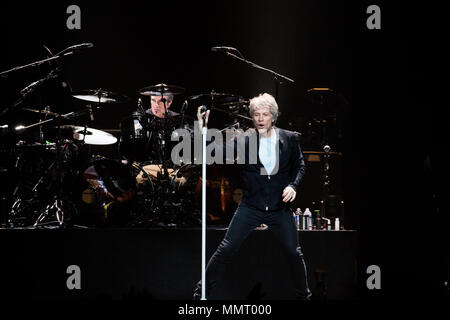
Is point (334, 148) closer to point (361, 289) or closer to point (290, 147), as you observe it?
point (361, 289)

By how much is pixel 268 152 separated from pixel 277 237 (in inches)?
32.2

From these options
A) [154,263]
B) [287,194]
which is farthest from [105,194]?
[287,194]

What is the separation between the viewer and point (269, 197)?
439 cm

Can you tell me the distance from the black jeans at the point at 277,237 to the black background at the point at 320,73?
1.57 m

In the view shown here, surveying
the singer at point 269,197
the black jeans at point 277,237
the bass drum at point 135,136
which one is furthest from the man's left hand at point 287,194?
the bass drum at point 135,136

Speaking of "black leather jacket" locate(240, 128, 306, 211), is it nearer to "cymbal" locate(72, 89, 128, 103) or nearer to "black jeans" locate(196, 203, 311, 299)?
"black jeans" locate(196, 203, 311, 299)

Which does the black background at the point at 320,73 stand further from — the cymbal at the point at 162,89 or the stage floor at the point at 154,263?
the cymbal at the point at 162,89

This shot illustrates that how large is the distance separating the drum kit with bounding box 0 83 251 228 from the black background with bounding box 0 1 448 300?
2.49 ft

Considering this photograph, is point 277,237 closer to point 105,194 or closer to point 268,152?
point 268,152

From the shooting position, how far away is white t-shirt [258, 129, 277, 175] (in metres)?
4.54

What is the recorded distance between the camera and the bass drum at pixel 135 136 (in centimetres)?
628

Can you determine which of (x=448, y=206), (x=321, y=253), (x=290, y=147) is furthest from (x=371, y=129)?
(x=290, y=147)

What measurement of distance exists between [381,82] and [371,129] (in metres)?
0.68

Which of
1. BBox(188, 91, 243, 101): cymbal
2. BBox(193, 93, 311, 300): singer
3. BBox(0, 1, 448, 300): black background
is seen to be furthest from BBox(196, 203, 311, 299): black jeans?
BBox(188, 91, 243, 101): cymbal
